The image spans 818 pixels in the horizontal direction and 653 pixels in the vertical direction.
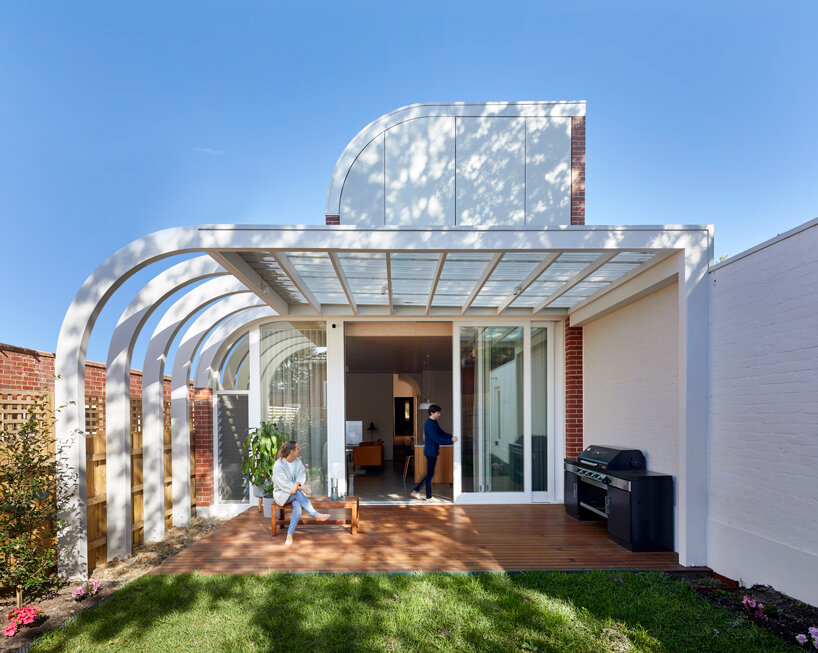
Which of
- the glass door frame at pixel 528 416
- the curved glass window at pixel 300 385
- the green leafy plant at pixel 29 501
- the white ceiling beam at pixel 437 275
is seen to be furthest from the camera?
the curved glass window at pixel 300 385

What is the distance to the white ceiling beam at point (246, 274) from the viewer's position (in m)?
5.08

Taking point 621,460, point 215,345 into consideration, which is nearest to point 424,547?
point 621,460

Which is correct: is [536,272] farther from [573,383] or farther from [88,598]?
[88,598]

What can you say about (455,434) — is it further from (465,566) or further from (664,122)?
(664,122)

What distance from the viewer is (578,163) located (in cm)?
898

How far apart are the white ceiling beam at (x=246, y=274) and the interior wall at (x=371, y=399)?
10787mm

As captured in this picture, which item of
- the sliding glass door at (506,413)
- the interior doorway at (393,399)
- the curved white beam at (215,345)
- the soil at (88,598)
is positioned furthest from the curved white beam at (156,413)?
the sliding glass door at (506,413)

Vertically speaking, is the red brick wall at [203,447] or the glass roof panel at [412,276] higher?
the glass roof panel at [412,276]

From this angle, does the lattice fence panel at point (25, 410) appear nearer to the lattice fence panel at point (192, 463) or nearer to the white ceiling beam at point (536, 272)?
the lattice fence panel at point (192, 463)

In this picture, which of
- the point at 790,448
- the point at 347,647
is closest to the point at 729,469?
the point at 790,448

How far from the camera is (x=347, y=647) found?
12.1 feet

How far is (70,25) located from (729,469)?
21.6m

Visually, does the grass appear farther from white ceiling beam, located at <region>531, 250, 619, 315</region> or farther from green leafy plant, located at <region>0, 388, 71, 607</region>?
white ceiling beam, located at <region>531, 250, 619, 315</region>

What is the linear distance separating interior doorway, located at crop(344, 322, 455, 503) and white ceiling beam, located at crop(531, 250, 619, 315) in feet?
7.32
